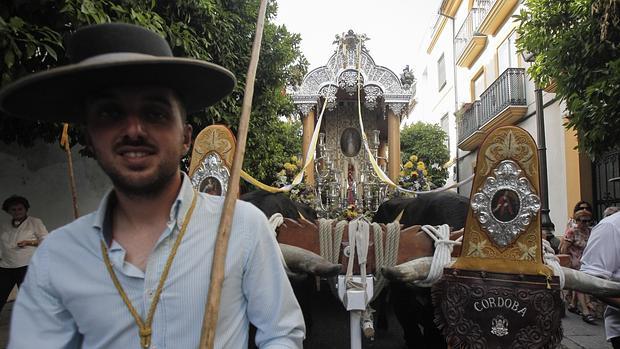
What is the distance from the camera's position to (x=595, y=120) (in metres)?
5.29

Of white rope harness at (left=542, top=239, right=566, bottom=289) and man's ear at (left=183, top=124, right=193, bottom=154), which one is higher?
man's ear at (left=183, top=124, right=193, bottom=154)

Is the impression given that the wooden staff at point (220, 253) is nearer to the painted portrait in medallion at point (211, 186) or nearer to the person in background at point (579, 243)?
the painted portrait in medallion at point (211, 186)

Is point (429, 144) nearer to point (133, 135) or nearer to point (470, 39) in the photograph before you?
point (470, 39)

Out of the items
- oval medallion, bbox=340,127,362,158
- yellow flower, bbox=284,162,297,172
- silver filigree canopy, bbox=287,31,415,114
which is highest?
silver filigree canopy, bbox=287,31,415,114

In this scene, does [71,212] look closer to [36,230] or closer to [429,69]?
[36,230]

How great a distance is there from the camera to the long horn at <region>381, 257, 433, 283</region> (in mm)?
2795

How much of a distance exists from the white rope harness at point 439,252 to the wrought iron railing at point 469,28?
15423 mm

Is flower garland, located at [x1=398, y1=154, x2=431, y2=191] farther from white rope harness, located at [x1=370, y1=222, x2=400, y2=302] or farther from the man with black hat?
the man with black hat

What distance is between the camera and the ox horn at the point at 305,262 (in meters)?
2.87

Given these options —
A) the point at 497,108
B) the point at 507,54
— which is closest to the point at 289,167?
the point at 497,108

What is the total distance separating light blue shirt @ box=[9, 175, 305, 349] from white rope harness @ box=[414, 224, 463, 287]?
162cm

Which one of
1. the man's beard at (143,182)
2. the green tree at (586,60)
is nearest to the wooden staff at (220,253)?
the man's beard at (143,182)

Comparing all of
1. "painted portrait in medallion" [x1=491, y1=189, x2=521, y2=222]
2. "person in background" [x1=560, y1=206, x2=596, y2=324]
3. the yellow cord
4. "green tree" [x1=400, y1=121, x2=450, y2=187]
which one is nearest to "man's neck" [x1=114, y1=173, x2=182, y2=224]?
the yellow cord

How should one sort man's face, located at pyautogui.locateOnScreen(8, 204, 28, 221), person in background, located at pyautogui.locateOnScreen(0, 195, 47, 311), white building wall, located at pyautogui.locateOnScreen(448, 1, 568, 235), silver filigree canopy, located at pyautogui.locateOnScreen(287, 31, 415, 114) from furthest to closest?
white building wall, located at pyautogui.locateOnScreen(448, 1, 568, 235), silver filigree canopy, located at pyautogui.locateOnScreen(287, 31, 415, 114), man's face, located at pyautogui.locateOnScreen(8, 204, 28, 221), person in background, located at pyautogui.locateOnScreen(0, 195, 47, 311)
